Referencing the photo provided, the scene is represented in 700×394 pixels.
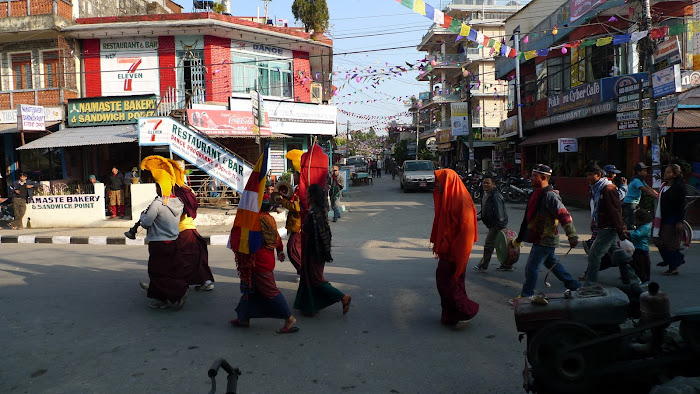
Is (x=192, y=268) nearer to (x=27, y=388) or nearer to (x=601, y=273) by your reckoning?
(x=27, y=388)

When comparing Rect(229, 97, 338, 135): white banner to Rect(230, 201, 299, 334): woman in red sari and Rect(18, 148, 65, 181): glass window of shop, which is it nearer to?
Rect(18, 148, 65, 181): glass window of shop

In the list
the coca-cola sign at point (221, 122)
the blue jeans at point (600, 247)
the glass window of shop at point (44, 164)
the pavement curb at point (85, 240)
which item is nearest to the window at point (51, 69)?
the glass window of shop at point (44, 164)

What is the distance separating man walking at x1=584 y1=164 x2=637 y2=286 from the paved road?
2.24ft

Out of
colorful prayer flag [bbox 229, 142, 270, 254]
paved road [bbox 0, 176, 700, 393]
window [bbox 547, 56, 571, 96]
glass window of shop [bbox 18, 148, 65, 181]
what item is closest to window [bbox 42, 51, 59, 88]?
glass window of shop [bbox 18, 148, 65, 181]

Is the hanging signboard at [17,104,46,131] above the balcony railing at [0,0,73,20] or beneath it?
beneath

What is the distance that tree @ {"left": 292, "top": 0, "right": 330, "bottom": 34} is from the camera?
23.9 meters

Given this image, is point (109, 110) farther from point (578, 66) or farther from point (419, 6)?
point (578, 66)

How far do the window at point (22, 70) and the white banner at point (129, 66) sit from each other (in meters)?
2.59

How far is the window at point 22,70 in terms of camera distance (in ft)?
64.3

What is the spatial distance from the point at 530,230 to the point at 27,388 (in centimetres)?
490

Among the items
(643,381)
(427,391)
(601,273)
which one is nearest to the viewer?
(643,381)

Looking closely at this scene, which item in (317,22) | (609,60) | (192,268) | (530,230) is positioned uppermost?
(317,22)

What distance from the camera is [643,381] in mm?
3119

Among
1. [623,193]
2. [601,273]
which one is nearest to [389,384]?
[601,273]
